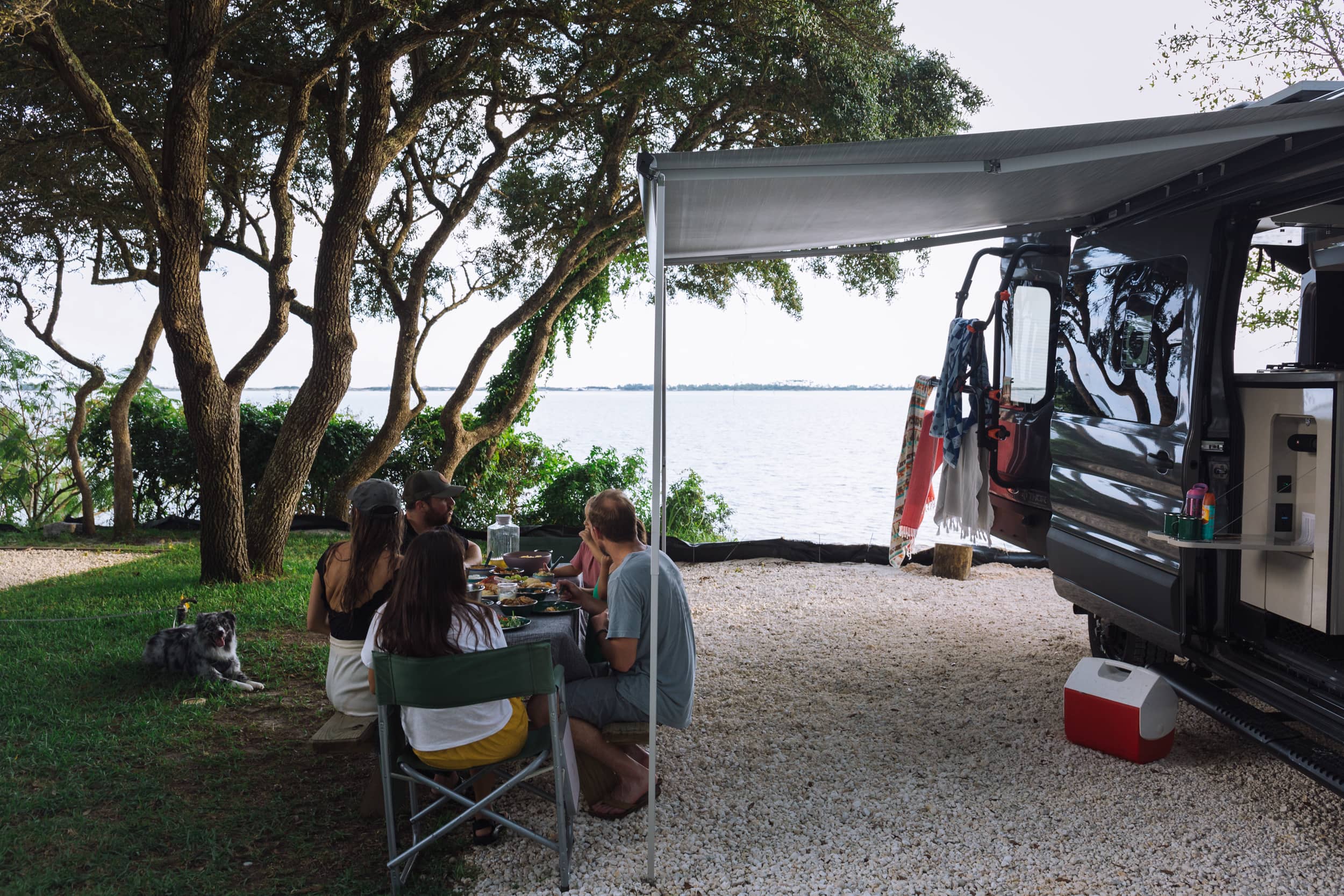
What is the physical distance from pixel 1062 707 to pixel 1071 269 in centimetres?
209

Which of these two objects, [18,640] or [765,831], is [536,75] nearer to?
[18,640]

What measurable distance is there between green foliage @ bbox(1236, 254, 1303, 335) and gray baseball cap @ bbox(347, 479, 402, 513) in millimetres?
3148

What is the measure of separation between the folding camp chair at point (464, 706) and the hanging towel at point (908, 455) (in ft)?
8.97

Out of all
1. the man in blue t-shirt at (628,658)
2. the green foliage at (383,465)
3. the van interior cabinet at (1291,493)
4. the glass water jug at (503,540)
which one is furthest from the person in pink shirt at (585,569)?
the green foliage at (383,465)

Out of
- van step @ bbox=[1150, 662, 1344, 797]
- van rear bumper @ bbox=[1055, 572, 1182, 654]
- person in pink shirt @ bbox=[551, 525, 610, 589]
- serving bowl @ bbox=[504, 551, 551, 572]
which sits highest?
serving bowl @ bbox=[504, 551, 551, 572]

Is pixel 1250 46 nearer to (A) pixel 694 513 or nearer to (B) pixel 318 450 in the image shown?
(A) pixel 694 513

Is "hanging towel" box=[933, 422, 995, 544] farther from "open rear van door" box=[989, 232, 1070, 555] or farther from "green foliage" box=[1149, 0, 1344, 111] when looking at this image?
"green foliage" box=[1149, 0, 1344, 111]

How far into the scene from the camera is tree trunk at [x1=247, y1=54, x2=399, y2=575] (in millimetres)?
7266

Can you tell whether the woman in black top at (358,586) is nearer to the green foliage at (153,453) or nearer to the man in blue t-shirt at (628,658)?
the man in blue t-shirt at (628,658)

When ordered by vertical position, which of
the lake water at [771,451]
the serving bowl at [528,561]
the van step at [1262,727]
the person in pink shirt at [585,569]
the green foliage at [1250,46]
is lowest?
the lake water at [771,451]

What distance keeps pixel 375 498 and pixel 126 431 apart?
7.96m

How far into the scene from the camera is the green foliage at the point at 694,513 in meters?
10.9

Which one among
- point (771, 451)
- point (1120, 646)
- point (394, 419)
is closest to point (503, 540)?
point (1120, 646)

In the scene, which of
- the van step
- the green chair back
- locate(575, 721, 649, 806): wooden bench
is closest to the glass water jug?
locate(575, 721, 649, 806): wooden bench
